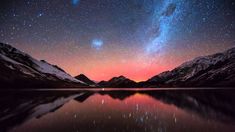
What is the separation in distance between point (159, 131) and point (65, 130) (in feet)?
21.8

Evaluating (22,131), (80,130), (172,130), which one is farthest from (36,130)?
(172,130)

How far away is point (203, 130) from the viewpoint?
1483 cm

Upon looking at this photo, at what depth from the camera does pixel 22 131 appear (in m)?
14.6

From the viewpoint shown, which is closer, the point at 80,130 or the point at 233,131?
the point at 233,131

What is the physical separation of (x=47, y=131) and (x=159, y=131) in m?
7.73

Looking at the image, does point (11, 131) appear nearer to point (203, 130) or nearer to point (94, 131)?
point (94, 131)

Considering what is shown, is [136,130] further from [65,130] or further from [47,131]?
[47,131]

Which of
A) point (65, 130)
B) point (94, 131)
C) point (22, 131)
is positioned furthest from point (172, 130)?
point (22, 131)

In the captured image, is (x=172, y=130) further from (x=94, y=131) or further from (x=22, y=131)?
(x=22, y=131)

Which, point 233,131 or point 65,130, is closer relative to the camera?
point 233,131

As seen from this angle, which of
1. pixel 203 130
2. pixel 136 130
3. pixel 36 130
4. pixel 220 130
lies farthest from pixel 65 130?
pixel 220 130

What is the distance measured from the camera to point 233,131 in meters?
14.1

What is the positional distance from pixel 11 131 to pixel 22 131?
68 cm

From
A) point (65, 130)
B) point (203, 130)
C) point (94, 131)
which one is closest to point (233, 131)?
point (203, 130)
